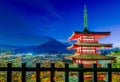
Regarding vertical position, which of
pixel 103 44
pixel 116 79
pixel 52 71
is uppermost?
pixel 103 44

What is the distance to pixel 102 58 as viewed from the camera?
36.3 metres

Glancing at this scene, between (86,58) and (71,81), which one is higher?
(86,58)

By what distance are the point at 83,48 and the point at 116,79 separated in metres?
9.09

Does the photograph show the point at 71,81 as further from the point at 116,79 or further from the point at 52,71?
the point at 52,71

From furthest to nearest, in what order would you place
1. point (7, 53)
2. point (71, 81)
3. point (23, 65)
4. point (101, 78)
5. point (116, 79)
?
1. point (116, 79)
2. point (7, 53)
3. point (101, 78)
4. point (71, 81)
5. point (23, 65)

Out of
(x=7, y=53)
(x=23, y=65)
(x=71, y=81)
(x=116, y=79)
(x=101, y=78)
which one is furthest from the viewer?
(x=116, y=79)

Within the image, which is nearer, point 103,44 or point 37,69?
point 37,69

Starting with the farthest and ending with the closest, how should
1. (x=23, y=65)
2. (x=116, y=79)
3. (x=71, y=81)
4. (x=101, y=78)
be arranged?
(x=116, y=79), (x=101, y=78), (x=71, y=81), (x=23, y=65)

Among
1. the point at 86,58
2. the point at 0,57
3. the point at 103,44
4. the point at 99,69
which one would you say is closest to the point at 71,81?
the point at 86,58

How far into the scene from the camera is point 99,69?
10469 millimetres

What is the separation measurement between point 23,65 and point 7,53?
27.7m

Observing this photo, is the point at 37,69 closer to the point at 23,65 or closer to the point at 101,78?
the point at 23,65

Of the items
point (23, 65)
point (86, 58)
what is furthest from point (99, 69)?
point (86, 58)

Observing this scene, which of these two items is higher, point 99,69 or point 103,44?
point 103,44
